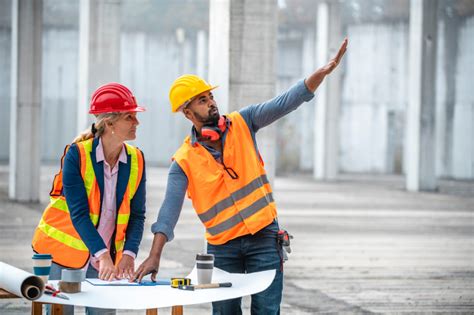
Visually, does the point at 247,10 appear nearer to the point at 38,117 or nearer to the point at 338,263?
the point at 338,263

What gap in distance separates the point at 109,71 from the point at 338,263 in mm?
16672

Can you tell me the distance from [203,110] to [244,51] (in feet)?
22.7

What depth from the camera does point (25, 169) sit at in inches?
958

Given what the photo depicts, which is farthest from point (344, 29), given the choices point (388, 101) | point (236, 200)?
point (236, 200)

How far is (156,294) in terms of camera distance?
15.9 feet

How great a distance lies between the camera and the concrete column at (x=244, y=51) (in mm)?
12367

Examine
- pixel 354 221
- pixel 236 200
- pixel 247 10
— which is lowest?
pixel 354 221

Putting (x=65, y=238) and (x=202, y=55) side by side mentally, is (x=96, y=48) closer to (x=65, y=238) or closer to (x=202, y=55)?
(x=202, y=55)

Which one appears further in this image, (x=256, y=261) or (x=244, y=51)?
(x=244, y=51)

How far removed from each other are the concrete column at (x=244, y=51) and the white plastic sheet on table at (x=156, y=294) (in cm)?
729

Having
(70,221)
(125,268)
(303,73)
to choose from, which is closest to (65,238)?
(70,221)

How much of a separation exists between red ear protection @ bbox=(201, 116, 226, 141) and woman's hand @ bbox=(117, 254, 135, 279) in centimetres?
81

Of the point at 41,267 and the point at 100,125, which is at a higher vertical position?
the point at 100,125

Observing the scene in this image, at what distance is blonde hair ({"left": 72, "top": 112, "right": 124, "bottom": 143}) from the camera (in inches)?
213
